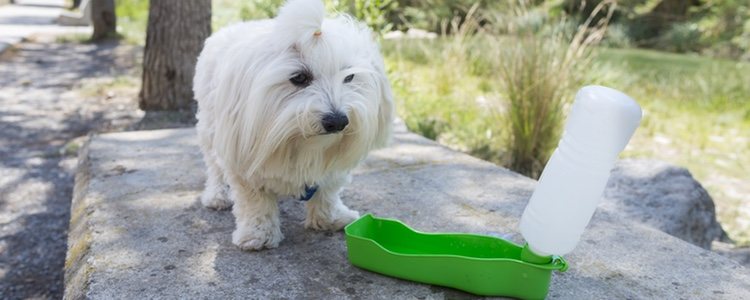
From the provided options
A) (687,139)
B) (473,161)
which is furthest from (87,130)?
(687,139)

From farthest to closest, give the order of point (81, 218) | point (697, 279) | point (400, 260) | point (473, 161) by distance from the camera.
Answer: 1. point (473, 161)
2. point (81, 218)
3. point (697, 279)
4. point (400, 260)

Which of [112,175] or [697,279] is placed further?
[112,175]

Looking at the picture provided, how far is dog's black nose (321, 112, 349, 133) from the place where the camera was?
6.84 feet

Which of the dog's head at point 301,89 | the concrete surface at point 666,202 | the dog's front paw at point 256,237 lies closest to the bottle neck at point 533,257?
the dog's head at point 301,89

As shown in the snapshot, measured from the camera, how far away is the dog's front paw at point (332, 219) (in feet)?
8.95

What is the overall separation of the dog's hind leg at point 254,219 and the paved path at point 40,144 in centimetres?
120

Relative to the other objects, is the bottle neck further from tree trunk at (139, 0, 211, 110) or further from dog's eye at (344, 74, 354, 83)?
tree trunk at (139, 0, 211, 110)

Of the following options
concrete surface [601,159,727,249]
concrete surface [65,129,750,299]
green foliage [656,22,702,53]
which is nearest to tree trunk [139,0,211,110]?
concrete surface [65,129,750,299]

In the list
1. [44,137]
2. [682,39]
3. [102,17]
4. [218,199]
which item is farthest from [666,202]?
[682,39]

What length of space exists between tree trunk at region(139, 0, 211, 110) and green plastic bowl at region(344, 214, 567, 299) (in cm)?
339

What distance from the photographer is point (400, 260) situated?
2.28m

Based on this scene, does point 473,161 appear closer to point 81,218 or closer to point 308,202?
point 308,202

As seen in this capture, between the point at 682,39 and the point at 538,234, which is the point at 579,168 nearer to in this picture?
the point at 538,234

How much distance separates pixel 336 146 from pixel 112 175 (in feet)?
5.68
